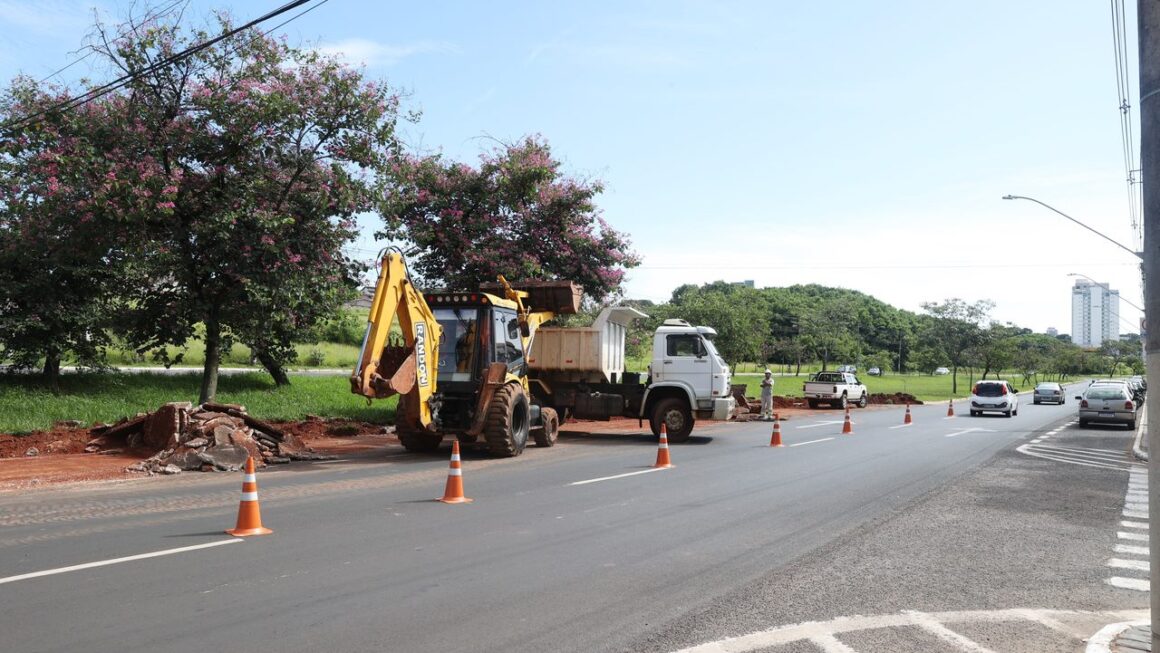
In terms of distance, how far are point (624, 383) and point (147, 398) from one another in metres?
11.5

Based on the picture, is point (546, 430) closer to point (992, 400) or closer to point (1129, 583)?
point (1129, 583)

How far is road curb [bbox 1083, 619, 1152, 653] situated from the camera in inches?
209

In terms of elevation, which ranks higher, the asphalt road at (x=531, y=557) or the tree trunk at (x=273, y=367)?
the tree trunk at (x=273, y=367)

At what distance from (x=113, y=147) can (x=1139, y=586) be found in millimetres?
16968

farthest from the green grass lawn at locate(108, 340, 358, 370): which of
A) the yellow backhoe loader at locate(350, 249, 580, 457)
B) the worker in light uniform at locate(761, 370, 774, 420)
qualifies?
the yellow backhoe loader at locate(350, 249, 580, 457)

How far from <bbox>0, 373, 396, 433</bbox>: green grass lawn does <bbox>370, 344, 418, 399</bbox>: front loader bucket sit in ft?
20.8

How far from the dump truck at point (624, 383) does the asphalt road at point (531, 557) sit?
19.3ft

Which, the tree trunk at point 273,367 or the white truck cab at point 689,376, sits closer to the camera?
the white truck cab at point 689,376

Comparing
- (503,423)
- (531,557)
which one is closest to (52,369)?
(503,423)

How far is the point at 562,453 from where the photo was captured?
1705 centimetres

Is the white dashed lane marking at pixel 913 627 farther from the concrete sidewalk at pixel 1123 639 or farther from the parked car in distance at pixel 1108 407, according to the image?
the parked car in distance at pixel 1108 407

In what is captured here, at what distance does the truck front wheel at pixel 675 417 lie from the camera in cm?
2008

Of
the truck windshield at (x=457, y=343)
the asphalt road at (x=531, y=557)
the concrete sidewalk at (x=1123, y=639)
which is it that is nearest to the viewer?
the concrete sidewalk at (x=1123, y=639)

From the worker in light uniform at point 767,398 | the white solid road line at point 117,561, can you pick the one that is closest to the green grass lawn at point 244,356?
the worker in light uniform at point 767,398
